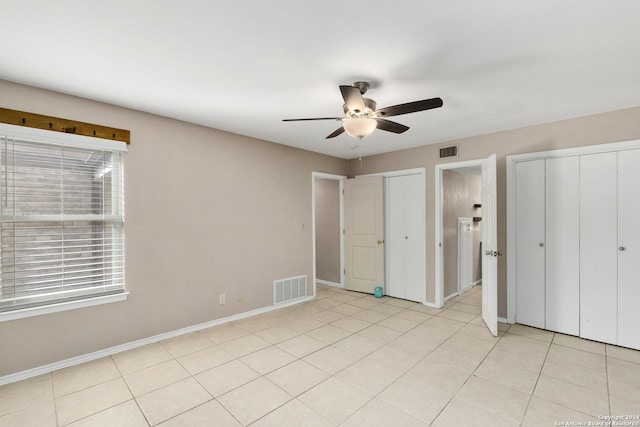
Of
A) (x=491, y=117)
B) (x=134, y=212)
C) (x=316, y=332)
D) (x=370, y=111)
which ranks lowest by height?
(x=316, y=332)

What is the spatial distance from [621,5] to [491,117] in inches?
69.5

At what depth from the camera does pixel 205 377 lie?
2.43 metres

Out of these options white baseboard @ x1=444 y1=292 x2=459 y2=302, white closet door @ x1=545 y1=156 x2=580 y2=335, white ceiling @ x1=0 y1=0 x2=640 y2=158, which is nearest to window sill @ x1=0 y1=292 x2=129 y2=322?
white ceiling @ x1=0 y1=0 x2=640 y2=158

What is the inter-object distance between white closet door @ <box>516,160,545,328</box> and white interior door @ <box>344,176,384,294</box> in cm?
193

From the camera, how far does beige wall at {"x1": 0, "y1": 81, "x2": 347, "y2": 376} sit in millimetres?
2553

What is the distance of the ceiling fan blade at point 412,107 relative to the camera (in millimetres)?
2045

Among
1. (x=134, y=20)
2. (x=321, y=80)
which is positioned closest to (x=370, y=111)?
(x=321, y=80)

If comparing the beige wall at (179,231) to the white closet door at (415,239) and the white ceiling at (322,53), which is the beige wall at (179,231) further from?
the white closet door at (415,239)

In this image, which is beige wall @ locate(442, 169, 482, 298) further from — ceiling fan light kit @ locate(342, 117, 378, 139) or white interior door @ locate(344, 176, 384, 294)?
ceiling fan light kit @ locate(342, 117, 378, 139)

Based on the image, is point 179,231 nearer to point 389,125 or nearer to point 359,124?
point 359,124

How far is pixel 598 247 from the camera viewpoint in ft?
10.2

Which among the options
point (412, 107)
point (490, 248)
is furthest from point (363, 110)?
point (490, 248)

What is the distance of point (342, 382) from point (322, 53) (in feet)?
8.15

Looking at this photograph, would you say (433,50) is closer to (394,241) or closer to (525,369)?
(525,369)
